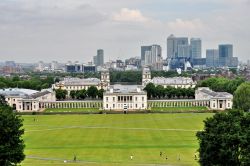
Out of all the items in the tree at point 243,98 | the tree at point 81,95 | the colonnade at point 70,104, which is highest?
the tree at point 243,98

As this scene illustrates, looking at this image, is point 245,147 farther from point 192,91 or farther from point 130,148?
point 192,91

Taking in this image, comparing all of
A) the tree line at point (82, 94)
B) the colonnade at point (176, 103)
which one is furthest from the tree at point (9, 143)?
the tree line at point (82, 94)

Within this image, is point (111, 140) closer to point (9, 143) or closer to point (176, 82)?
point (9, 143)

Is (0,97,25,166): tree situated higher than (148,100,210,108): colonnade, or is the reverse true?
(0,97,25,166): tree

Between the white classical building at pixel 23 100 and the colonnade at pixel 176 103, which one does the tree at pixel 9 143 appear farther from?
the colonnade at pixel 176 103

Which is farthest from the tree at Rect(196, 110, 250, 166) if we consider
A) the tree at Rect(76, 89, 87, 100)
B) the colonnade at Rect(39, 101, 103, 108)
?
the tree at Rect(76, 89, 87, 100)

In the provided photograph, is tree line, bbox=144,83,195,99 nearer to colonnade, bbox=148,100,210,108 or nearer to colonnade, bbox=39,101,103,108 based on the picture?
colonnade, bbox=148,100,210,108
